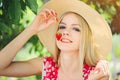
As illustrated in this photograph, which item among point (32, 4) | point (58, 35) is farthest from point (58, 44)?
point (32, 4)

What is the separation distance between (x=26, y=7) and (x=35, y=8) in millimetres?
62

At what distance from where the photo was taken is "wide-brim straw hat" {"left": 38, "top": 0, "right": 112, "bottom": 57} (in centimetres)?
192

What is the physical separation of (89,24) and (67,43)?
0.52 ft

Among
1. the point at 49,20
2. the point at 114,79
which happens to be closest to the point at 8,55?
the point at 49,20

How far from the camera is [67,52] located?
6.37 feet

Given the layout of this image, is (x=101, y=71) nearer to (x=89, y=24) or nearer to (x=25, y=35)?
(x=89, y=24)

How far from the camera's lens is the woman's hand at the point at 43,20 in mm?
1949

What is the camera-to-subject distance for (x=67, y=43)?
1912mm

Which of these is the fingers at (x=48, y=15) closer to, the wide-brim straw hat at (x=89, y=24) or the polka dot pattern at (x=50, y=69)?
the wide-brim straw hat at (x=89, y=24)

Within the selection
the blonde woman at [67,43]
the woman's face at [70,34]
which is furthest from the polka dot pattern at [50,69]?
the woman's face at [70,34]

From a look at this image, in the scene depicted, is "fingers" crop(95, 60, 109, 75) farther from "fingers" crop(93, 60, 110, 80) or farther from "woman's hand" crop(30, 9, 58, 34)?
"woman's hand" crop(30, 9, 58, 34)

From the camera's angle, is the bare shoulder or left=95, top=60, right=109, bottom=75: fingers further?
the bare shoulder

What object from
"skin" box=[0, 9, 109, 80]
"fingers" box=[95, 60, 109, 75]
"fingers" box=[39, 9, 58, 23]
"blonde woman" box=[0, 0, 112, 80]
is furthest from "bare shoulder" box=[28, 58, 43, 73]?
"fingers" box=[95, 60, 109, 75]

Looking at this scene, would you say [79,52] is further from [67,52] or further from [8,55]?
[8,55]
